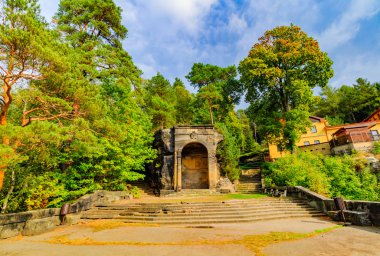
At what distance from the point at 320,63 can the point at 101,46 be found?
2120cm

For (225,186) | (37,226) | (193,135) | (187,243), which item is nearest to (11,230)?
(37,226)

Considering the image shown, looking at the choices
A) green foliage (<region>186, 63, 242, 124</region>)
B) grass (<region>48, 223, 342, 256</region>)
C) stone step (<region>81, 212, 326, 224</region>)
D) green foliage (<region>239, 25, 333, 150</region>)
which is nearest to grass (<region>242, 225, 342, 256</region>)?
grass (<region>48, 223, 342, 256</region>)

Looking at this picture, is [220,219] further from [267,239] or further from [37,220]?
[37,220]

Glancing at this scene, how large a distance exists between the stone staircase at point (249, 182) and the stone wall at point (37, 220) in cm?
1315

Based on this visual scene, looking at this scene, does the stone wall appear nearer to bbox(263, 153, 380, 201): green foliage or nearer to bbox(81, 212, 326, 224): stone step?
bbox(81, 212, 326, 224): stone step

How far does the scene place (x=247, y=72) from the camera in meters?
22.1

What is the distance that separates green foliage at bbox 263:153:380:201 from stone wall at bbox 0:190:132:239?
1448cm

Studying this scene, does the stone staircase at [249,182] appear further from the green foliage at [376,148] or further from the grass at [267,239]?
the green foliage at [376,148]

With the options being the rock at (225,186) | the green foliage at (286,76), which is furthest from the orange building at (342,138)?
the rock at (225,186)

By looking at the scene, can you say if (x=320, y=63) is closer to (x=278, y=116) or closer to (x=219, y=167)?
(x=278, y=116)

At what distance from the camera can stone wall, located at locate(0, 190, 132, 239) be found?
6.93 metres

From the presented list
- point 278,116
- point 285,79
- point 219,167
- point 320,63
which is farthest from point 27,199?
point 320,63

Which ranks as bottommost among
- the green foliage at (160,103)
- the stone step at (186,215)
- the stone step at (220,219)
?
the stone step at (220,219)

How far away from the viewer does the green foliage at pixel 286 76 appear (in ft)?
65.2
